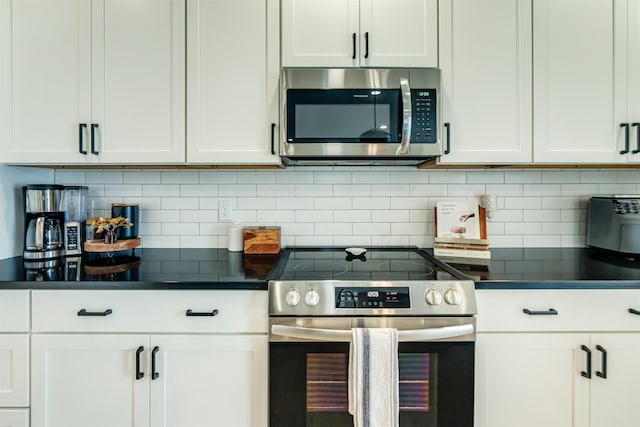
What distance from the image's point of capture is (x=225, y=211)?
6.61ft

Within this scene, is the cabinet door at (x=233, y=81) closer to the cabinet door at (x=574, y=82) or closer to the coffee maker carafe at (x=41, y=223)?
the coffee maker carafe at (x=41, y=223)

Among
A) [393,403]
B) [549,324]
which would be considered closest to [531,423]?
[549,324]

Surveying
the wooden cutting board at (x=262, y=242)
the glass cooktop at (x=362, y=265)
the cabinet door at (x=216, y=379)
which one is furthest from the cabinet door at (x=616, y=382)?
the wooden cutting board at (x=262, y=242)

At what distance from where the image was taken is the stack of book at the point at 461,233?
1.74 metres

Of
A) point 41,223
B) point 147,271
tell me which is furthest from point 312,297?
point 41,223

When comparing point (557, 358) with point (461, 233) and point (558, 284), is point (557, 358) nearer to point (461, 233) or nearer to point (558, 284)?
point (558, 284)

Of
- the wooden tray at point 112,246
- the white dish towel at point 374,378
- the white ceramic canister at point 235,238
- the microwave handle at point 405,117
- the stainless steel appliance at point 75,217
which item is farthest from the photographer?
the white ceramic canister at point 235,238

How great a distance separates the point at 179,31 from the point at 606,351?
2.23m

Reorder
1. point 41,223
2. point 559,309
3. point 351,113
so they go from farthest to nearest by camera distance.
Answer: point 41,223
point 351,113
point 559,309

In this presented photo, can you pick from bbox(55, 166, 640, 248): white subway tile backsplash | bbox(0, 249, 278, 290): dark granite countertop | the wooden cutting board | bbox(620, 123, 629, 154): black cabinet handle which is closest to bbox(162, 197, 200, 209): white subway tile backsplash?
bbox(55, 166, 640, 248): white subway tile backsplash

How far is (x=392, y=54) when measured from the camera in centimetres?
164

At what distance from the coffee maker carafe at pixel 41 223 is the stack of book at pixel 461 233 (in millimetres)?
1934

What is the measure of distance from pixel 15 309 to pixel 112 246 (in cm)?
47

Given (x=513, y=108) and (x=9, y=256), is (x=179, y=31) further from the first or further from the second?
(x=513, y=108)
